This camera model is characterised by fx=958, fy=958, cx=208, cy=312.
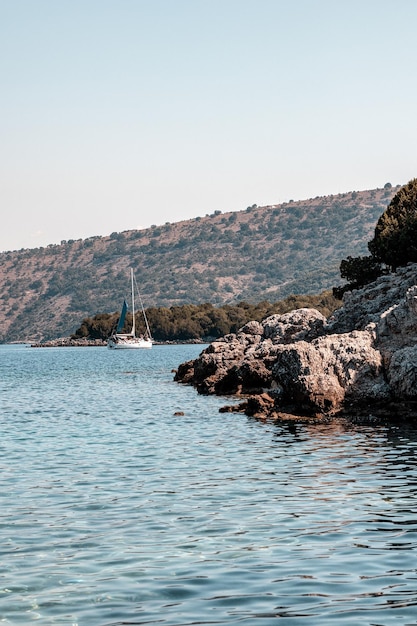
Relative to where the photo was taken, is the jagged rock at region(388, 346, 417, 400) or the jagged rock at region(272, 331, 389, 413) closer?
the jagged rock at region(388, 346, 417, 400)

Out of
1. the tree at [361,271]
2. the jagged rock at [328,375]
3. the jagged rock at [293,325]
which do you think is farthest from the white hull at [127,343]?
the jagged rock at [328,375]

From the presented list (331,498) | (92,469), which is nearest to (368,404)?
(92,469)

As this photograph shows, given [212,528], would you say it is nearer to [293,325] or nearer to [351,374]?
[351,374]

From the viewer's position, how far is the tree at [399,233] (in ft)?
256

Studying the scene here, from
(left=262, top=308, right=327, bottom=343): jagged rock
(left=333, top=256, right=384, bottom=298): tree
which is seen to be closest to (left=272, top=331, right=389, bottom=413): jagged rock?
(left=262, top=308, right=327, bottom=343): jagged rock

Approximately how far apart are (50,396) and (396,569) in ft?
160

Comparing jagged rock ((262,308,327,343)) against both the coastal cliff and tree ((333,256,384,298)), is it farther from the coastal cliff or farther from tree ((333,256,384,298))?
tree ((333,256,384,298))

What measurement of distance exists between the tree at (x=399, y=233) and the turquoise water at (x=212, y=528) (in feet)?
149

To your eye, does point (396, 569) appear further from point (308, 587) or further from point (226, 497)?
point (226, 497)

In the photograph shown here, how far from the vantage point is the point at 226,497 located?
2153 cm

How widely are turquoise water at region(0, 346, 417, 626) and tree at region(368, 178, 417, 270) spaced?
45278mm

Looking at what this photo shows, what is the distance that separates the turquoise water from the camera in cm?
1334

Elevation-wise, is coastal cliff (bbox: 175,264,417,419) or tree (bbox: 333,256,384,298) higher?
tree (bbox: 333,256,384,298)

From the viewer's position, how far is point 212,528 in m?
18.2
